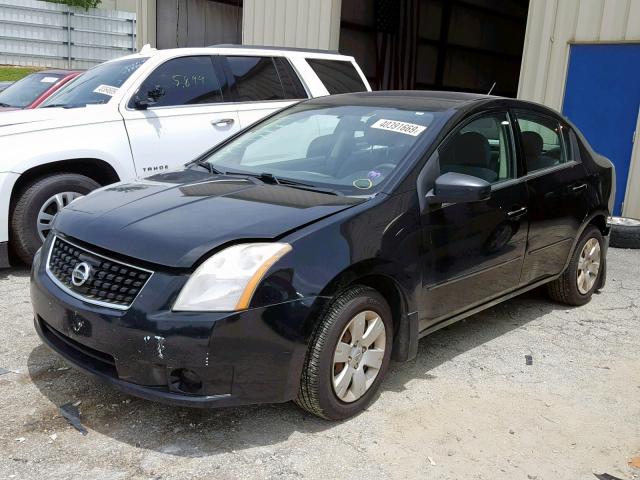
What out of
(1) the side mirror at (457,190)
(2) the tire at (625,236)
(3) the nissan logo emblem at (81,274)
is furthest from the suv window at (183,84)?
(2) the tire at (625,236)

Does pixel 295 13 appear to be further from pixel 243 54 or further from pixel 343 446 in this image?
pixel 343 446

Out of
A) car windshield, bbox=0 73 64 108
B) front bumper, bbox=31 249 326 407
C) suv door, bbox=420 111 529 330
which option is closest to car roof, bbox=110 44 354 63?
car windshield, bbox=0 73 64 108

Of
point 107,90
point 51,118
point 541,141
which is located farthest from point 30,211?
point 541,141

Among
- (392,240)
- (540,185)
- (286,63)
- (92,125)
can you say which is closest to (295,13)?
(286,63)

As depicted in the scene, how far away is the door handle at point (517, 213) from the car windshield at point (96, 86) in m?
3.65

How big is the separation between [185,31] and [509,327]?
18194mm

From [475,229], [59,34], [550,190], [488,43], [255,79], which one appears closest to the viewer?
[475,229]

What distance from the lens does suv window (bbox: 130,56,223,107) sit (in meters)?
6.01

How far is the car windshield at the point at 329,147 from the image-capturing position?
12.0ft

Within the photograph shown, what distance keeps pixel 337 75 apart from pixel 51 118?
3.23 metres

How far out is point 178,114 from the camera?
6.06 metres

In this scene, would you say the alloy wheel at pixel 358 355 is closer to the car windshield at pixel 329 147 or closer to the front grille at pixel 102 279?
the car windshield at pixel 329 147

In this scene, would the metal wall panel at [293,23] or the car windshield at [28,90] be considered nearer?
the car windshield at [28,90]

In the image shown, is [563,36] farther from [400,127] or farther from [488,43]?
[488,43]
